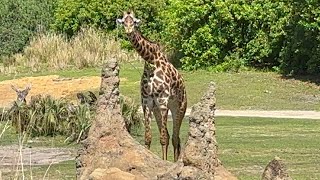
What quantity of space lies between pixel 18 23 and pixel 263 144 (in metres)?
27.3

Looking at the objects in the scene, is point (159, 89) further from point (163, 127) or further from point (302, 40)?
point (302, 40)

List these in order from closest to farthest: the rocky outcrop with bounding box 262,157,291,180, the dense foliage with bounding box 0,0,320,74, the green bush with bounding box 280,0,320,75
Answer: the rocky outcrop with bounding box 262,157,291,180 < the green bush with bounding box 280,0,320,75 < the dense foliage with bounding box 0,0,320,74

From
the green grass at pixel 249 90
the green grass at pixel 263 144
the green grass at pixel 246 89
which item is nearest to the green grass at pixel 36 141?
the green grass at pixel 263 144

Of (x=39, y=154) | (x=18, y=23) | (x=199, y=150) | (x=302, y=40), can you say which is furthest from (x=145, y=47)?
(x=18, y=23)

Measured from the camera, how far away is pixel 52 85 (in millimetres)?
33031

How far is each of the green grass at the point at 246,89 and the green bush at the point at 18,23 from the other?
633 centimetres

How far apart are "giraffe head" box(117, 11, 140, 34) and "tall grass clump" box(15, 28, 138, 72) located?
81.6 ft

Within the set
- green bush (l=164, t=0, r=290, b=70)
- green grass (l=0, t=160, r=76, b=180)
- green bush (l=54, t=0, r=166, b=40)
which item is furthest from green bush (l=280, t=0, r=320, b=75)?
green grass (l=0, t=160, r=76, b=180)

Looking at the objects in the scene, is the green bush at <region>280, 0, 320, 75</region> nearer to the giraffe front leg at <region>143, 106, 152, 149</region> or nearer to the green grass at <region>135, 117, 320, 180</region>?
the green grass at <region>135, 117, 320, 180</region>

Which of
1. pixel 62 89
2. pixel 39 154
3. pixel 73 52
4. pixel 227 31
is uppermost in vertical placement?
pixel 227 31

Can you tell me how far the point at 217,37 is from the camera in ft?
118

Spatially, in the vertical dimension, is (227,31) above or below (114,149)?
below

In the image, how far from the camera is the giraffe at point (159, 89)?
14070 mm

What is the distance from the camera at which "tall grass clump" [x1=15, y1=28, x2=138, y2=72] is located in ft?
128
